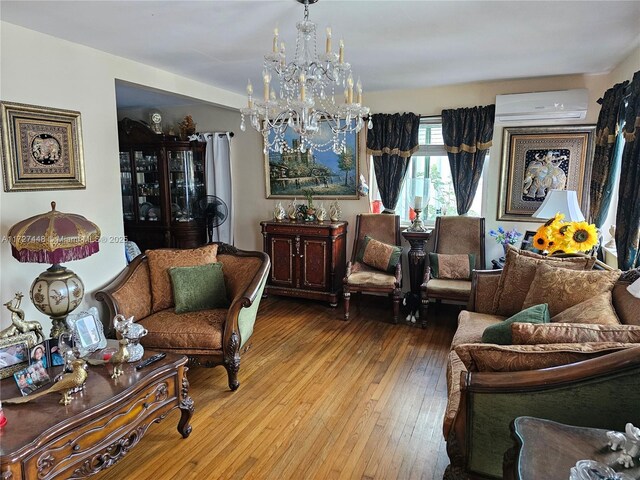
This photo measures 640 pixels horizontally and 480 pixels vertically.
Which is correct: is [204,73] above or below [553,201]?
above

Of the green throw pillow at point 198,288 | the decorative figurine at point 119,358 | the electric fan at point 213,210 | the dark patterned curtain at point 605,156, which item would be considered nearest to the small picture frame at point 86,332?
the decorative figurine at point 119,358

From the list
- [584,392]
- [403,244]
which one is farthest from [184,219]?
[584,392]

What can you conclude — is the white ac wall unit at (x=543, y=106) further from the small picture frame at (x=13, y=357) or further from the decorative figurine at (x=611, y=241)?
the small picture frame at (x=13, y=357)

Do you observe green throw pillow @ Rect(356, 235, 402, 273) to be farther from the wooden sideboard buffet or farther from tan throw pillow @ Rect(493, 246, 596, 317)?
tan throw pillow @ Rect(493, 246, 596, 317)

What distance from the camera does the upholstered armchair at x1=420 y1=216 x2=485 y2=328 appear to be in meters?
4.02

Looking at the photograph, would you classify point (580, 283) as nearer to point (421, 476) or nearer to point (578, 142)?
point (421, 476)

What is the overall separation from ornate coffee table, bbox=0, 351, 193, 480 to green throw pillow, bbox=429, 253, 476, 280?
9.41 ft

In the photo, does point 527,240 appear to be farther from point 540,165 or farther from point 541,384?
point 541,384

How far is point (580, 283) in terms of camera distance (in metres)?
2.56

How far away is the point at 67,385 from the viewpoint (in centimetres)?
185

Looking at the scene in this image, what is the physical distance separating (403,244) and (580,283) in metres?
2.39

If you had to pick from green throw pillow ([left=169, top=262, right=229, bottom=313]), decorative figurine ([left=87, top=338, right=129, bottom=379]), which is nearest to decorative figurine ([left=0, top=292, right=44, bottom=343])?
decorative figurine ([left=87, top=338, right=129, bottom=379])

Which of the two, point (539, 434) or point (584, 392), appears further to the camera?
point (584, 392)

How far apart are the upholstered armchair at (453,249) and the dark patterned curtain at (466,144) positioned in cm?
22
